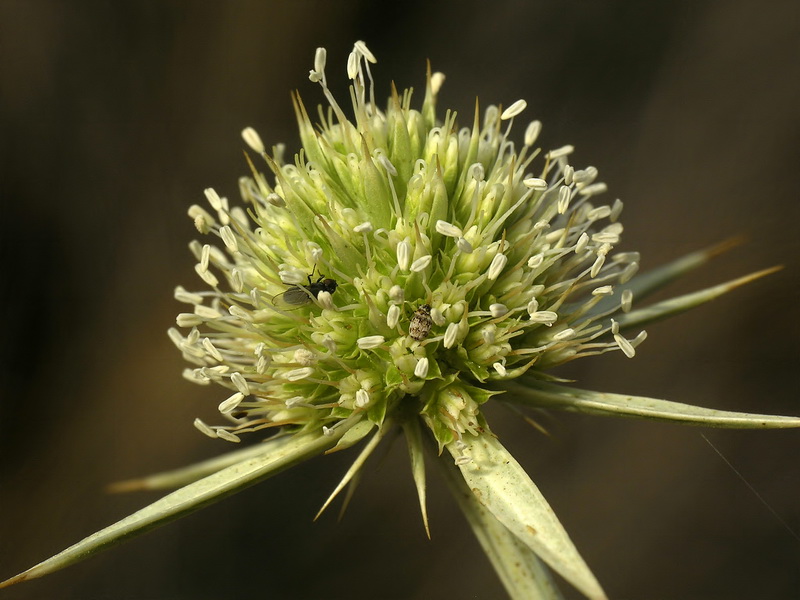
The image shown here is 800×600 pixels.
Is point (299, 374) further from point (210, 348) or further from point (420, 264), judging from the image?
point (420, 264)

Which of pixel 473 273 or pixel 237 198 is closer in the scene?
pixel 473 273

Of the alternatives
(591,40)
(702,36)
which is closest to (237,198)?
(591,40)

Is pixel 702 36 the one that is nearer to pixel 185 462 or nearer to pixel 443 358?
pixel 443 358

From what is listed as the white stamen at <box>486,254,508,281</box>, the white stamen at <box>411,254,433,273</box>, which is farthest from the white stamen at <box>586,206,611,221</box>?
the white stamen at <box>411,254,433,273</box>

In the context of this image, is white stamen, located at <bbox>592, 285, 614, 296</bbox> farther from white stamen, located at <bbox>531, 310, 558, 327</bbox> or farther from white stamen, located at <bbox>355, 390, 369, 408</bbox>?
white stamen, located at <bbox>355, 390, 369, 408</bbox>

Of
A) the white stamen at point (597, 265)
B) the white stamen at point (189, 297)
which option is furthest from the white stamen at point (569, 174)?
the white stamen at point (189, 297)

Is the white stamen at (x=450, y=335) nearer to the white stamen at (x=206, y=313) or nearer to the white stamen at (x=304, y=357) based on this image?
the white stamen at (x=304, y=357)
